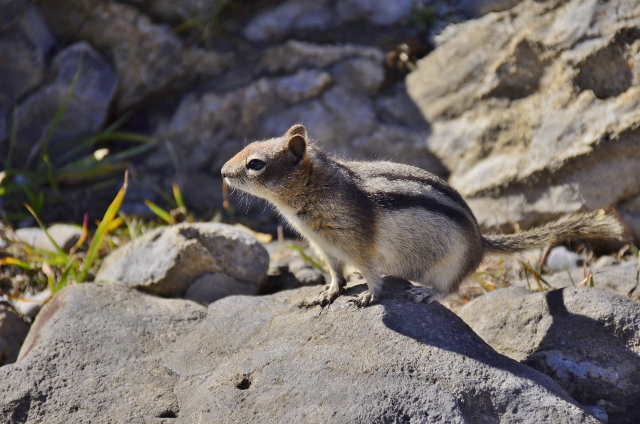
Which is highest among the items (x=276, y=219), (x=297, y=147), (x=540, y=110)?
(x=297, y=147)

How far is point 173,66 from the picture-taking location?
8500 millimetres

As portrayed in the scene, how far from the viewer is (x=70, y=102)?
321 inches

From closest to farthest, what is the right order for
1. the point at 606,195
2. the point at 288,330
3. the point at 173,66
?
the point at 288,330 → the point at 606,195 → the point at 173,66

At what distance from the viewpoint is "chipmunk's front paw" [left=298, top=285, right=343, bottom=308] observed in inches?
184

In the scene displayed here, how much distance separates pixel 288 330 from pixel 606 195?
3408mm

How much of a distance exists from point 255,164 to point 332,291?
1014 mm

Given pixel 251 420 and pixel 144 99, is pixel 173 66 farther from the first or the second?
pixel 251 420

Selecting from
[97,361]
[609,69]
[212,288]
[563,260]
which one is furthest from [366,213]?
[609,69]

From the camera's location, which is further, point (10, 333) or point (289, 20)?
point (289, 20)

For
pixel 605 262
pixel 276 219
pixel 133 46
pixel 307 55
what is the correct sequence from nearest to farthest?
1. pixel 605 262
2. pixel 276 219
3. pixel 307 55
4. pixel 133 46

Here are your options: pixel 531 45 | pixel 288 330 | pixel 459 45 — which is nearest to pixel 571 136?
pixel 531 45

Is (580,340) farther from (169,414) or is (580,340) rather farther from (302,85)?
(302,85)

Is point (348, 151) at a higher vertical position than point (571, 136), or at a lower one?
lower

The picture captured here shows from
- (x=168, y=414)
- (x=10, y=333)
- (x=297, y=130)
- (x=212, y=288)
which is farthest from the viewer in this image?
(x=212, y=288)
